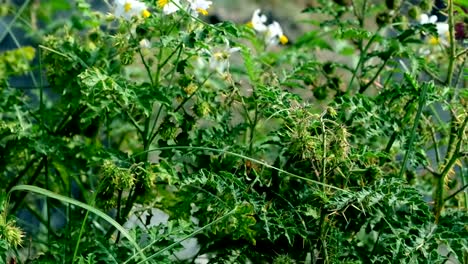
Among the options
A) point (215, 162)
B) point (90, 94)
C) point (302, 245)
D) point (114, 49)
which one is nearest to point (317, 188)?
point (302, 245)

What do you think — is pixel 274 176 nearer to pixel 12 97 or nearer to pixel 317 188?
pixel 317 188

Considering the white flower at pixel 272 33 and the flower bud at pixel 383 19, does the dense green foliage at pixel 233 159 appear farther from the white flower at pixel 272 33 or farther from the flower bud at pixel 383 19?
the white flower at pixel 272 33

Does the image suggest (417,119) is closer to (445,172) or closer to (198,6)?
(445,172)

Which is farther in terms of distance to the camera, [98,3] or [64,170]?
[98,3]

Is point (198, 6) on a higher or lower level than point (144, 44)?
higher

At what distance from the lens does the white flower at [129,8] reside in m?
2.53

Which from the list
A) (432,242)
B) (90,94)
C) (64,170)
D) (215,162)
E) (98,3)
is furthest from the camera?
(98,3)

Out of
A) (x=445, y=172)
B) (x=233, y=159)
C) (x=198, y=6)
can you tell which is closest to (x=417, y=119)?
(x=445, y=172)

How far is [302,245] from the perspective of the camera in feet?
7.29

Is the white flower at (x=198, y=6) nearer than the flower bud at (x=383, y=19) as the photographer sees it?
Yes

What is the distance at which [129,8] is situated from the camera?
254cm

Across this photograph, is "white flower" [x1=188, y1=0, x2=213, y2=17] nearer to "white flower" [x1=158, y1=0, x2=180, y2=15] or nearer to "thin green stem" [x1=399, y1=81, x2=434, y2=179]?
"white flower" [x1=158, y1=0, x2=180, y2=15]

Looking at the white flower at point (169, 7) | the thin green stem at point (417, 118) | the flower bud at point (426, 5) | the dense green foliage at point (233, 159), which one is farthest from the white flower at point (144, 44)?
the flower bud at point (426, 5)

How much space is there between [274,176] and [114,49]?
0.55 meters
